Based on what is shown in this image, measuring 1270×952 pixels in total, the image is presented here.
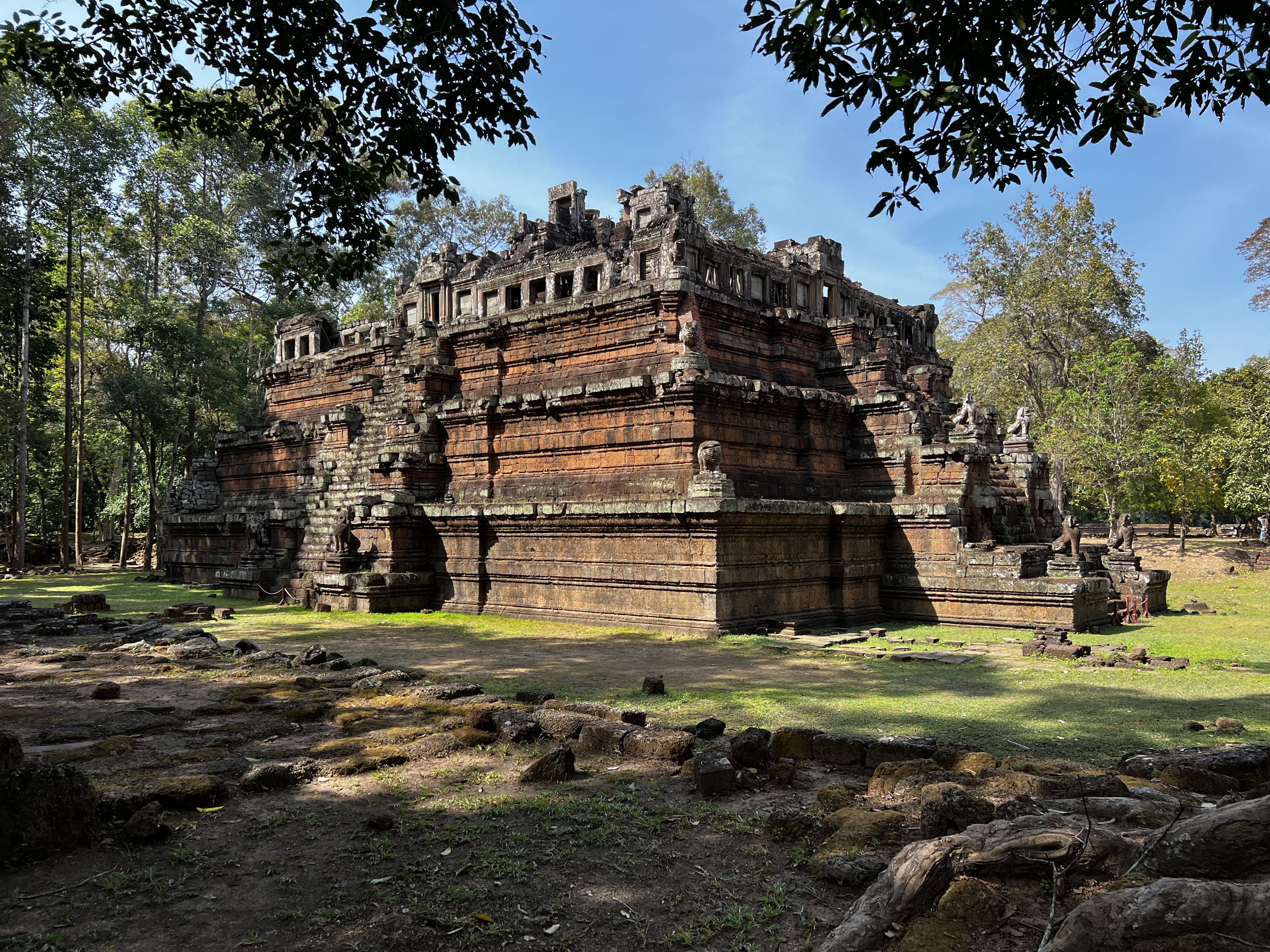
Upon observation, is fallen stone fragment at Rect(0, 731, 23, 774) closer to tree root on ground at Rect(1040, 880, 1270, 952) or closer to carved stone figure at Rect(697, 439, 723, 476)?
tree root on ground at Rect(1040, 880, 1270, 952)

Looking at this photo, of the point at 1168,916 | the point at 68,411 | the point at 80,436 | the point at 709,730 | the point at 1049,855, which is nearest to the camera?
the point at 1168,916

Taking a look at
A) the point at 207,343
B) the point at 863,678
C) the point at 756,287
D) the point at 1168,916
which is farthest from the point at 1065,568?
the point at 207,343

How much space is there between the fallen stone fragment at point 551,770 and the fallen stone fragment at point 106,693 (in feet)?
17.6

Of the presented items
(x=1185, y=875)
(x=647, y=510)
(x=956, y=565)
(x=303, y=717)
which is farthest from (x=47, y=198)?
(x=1185, y=875)

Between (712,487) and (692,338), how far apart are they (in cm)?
336

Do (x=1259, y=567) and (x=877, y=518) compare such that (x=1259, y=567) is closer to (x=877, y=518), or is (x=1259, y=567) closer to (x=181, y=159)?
(x=877, y=518)

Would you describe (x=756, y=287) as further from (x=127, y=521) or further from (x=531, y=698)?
(x=127, y=521)

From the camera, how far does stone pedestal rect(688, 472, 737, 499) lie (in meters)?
14.1

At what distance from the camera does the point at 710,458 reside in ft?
46.5

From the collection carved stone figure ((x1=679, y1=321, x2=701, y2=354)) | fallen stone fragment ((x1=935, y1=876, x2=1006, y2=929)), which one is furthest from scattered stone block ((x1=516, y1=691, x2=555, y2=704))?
carved stone figure ((x1=679, y1=321, x2=701, y2=354))

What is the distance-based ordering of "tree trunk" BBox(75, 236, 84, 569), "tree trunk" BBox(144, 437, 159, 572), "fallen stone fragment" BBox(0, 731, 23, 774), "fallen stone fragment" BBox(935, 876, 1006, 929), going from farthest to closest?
1. "tree trunk" BBox(144, 437, 159, 572)
2. "tree trunk" BBox(75, 236, 84, 569)
3. "fallen stone fragment" BBox(0, 731, 23, 774)
4. "fallen stone fragment" BBox(935, 876, 1006, 929)

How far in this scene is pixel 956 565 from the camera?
1634 centimetres

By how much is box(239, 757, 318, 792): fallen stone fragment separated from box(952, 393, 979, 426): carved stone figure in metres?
16.6

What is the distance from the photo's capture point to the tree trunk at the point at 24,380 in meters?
28.2
